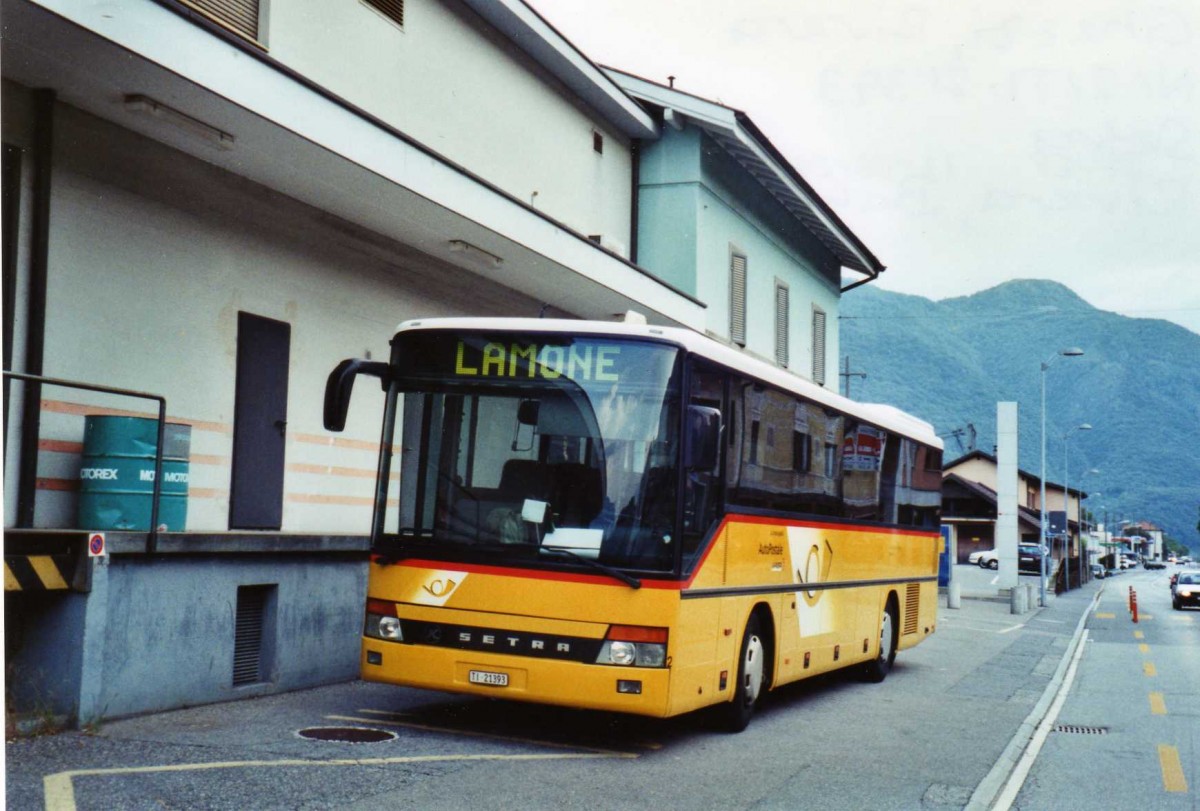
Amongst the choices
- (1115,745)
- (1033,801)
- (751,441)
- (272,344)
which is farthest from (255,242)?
(1115,745)

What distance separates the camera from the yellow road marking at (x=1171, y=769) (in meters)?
8.97

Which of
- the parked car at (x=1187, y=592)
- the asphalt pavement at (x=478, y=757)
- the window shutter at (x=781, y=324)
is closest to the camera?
the asphalt pavement at (x=478, y=757)

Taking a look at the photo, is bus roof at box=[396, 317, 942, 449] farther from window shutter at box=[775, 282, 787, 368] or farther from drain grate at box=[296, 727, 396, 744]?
window shutter at box=[775, 282, 787, 368]

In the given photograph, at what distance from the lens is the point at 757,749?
31.6ft

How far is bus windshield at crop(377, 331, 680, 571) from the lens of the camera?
873 cm

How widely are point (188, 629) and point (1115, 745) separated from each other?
25.8 feet

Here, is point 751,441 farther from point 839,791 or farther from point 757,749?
point 839,791

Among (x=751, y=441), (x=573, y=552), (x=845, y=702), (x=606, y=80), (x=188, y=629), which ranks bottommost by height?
(x=845, y=702)

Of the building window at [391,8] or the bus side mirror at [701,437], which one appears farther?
the building window at [391,8]

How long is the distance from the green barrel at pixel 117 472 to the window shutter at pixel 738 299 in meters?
15.6

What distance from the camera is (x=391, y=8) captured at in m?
14.2

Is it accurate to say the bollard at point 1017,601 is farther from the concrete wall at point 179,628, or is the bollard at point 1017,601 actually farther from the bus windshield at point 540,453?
the bus windshield at point 540,453

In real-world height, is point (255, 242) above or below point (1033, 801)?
above

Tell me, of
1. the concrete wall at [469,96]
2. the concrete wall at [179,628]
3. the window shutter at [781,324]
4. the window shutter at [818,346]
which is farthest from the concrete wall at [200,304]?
the window shutter at [818,346]
